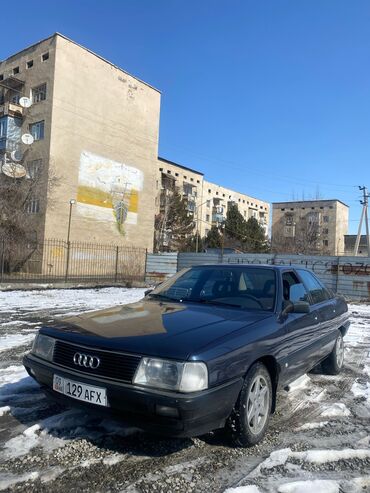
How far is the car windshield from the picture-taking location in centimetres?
433

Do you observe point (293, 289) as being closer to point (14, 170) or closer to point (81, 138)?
point (14, 170)

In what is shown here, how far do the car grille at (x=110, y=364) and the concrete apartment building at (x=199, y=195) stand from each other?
194ft

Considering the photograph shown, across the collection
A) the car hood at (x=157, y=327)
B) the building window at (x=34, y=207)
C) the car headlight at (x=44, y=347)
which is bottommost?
the car headlight at (x=44, y=347)

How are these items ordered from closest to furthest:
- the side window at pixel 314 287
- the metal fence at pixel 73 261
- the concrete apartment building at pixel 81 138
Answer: the side window at pixel 314 287
the metal fence at pixel 73 261
the concrete apartment building at pixel 81 138

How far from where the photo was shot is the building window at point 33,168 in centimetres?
3444

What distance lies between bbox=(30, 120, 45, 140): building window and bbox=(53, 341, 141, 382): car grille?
3680 cm

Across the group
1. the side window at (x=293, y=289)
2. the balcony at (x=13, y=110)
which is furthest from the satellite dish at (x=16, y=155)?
the side window at (x=293, y=289)

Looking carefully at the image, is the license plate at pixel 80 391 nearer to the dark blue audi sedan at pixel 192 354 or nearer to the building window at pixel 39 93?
the dark blue audi sedan at pixel 192 354

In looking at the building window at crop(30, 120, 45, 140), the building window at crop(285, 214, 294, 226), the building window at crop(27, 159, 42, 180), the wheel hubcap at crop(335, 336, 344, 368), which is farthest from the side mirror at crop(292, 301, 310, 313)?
the building window at crop(285, 214, 294, 226)

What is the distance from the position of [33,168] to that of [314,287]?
1333 inches

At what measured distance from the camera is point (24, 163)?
3750 centimetres

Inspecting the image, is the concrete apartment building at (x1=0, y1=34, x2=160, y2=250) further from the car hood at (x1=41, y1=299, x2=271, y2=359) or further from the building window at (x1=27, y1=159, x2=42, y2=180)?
the car hood at (x1=41, y1=299, x2=271, y2=359)

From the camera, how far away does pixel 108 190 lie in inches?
1610

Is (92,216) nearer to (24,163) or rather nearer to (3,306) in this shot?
(24,163)
